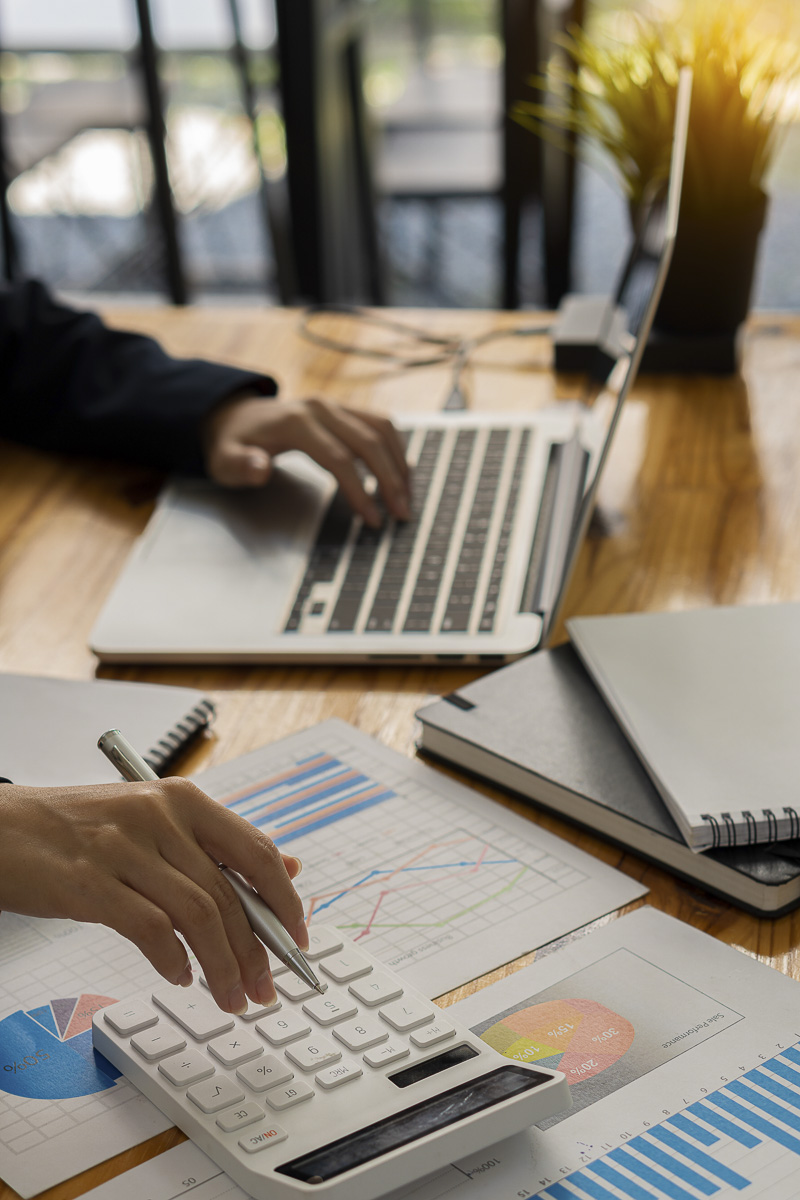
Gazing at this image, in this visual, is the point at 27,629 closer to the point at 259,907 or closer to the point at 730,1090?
the point at 259,907

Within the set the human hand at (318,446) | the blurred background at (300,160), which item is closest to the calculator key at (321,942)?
the human hand at (318,446)

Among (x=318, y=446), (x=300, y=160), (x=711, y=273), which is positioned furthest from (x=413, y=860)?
(x=300, y=160)

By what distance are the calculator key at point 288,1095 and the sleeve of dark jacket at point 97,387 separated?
0.71 metres

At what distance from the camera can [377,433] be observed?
41.1 inches

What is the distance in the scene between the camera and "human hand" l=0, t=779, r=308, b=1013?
0.52 meters

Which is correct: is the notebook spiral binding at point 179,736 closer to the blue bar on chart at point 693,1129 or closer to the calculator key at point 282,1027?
the calculator key at point 282,1027

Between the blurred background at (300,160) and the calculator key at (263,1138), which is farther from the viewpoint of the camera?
the blurred background at (300,160)

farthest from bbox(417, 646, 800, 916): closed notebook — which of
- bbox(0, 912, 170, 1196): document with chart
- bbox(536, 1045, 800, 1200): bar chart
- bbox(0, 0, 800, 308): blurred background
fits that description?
bbox(0, 0, 800, 308): blurred background

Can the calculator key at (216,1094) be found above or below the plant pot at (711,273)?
below

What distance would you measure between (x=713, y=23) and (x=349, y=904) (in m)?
0.98

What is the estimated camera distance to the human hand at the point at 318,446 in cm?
102

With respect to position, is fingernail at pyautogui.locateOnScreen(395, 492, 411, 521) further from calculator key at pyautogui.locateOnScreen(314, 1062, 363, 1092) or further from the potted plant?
calculator key at pyautogui.locateOnScreen(314, 1062, 363, 1092)

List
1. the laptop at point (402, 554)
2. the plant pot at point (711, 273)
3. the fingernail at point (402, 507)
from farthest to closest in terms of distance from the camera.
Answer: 1. the plant pot at point (711, 273)
2. the fingernail at point (402, 507)
3. the laptop at point (402, 554)

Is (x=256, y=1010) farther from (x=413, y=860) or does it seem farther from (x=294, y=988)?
(x=413, y=860)
